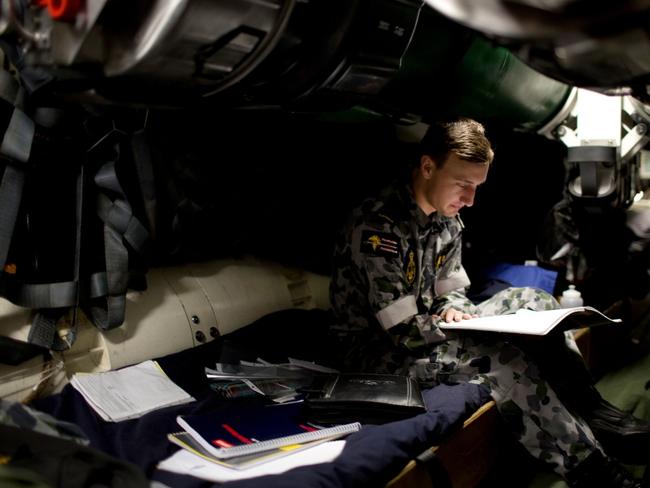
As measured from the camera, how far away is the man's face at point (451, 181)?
2326mm

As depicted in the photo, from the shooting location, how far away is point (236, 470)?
1.43 metres

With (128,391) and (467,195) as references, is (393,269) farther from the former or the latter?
(128,391)

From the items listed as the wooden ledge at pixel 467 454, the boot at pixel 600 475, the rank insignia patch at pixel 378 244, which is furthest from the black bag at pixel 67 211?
the boot at pixel 600 475

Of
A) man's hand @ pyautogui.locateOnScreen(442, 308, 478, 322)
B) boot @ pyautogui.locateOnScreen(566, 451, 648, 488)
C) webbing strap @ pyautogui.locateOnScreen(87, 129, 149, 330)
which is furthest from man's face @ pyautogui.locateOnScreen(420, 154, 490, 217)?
webbing strap @ pyautogui.locateOnScreen(87, 129, 149, 330)

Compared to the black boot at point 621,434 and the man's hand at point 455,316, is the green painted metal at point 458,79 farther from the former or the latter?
the black boot at point 621,434

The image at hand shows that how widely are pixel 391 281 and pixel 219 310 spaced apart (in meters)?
0.75

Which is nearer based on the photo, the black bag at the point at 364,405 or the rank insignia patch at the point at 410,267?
the black bag at the point at 364,405

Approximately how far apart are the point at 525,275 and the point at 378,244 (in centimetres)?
139

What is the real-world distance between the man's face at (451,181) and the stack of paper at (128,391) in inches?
47.5

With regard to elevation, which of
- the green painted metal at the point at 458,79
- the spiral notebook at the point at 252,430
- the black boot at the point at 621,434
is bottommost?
the black boot at the point at 621,434

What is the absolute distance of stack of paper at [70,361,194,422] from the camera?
1771 mm

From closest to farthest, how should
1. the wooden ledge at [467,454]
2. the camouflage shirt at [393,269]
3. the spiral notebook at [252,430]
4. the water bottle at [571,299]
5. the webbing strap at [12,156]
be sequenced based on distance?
the spiral notebook at [252,430] → the wooden ledge at [467,454] → the webbing strap at [12,156] → the camouflage shirt at [393,269] → the water bottle at [571,299]

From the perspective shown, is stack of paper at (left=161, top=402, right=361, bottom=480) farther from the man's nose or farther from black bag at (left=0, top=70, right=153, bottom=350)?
the man's nose

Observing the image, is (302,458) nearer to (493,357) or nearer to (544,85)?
(493,357)
